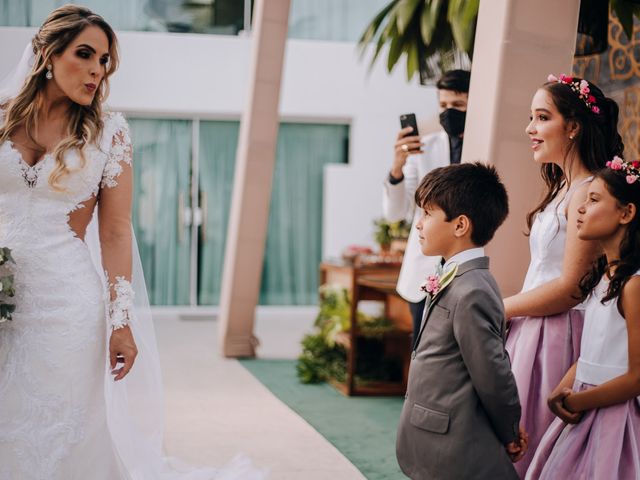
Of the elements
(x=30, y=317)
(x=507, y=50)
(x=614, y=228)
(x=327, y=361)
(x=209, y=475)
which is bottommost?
→ (x=327, y=361)

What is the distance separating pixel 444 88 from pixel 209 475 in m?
1.81

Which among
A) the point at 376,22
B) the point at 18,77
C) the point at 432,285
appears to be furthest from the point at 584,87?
the point at 376,22

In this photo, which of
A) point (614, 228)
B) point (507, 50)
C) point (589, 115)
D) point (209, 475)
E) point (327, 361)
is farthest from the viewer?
point (327, 361)

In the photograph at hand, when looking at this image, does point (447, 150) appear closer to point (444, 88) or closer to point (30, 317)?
point (444, 88)

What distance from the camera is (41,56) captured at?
237cm

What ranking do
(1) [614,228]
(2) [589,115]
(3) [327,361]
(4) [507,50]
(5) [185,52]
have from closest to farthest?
(1) [614,228], (2) [589,115], (4) [507,50], (3) [327,361], (5) [185,52]

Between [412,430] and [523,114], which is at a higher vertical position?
Answer: [523,114]

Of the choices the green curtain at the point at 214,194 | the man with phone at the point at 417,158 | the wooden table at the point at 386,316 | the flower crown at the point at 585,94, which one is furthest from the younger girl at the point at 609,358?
the green curtain at the point at 214,194

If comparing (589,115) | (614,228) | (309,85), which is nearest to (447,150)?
(589,115)

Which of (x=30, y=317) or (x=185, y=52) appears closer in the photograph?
(x=30, y=317)

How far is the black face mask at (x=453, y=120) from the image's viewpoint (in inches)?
134

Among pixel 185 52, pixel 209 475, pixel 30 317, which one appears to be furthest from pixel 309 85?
pixel 30 317

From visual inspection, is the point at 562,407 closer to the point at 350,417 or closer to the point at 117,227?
the point at 117,227

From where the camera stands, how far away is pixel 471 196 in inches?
81.3
